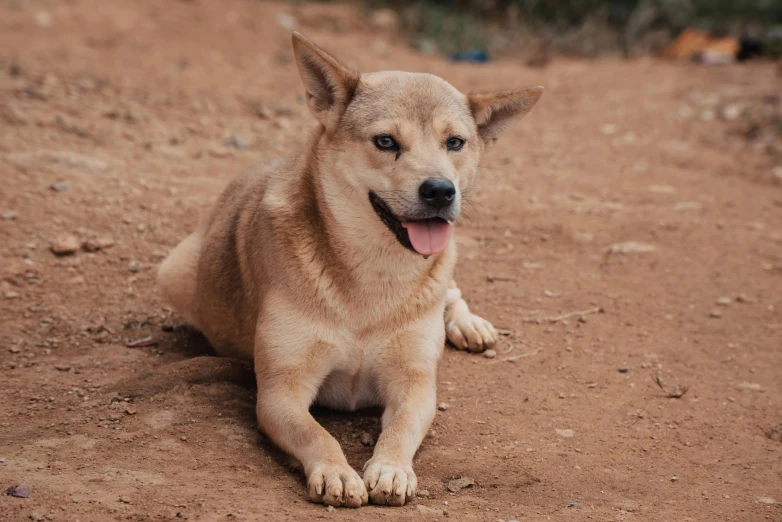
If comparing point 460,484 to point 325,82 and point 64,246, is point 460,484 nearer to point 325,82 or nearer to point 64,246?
point 325,82

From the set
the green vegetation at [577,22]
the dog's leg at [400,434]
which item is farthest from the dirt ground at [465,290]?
the green vegetation at [577,22]

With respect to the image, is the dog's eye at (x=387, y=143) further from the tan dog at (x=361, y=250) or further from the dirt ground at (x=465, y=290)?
the dirt ground at (x=465, y=290)

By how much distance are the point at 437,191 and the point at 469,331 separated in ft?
5.08

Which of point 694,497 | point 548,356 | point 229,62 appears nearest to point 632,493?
point 694,497

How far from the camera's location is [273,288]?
13.8 feet

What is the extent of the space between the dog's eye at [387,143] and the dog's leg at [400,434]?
3.46ft

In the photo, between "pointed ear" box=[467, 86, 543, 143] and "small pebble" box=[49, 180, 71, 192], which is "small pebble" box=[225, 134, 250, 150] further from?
"pointed ear" box=[467, 86, 543, 143]

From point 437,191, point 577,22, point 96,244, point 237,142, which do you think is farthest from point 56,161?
point 577,22

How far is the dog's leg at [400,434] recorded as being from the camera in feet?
11.5

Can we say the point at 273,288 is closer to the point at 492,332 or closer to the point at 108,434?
the point at 108,434

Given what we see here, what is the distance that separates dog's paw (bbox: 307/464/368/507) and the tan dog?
0.24m

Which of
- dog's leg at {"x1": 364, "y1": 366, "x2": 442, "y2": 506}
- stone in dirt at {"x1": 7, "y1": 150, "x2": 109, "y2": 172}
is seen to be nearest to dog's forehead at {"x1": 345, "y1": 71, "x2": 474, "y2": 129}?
dog's leg at {"x1": 364, "y1": 366, "x2": 442, "y2": 506}

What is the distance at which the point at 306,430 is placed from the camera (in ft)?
12.3

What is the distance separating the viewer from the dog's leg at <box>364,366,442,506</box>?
3490 mm
